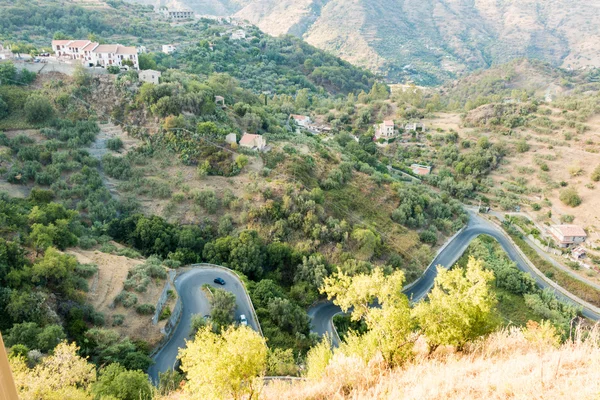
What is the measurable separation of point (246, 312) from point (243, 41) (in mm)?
71336

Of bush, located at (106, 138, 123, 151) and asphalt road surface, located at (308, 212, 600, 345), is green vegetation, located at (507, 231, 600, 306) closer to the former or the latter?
asphalt road surface, located at (308, 212, 600, 345)

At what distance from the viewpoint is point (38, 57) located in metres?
39.0

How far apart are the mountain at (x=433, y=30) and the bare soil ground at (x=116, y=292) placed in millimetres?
120740

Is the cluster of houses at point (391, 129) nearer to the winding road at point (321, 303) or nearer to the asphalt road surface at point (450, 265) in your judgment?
the asphalt road surface at point (450, 265)

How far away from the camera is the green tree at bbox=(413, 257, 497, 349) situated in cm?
1018

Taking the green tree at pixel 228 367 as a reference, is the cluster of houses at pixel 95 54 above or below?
above

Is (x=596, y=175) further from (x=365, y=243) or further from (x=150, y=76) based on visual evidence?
(x=150, y=76)

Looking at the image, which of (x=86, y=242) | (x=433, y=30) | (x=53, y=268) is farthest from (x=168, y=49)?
(x=433, y=30)

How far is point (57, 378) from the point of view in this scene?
36.5 ft

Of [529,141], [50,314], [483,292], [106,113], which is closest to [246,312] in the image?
[50,314]

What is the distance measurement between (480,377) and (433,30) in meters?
191

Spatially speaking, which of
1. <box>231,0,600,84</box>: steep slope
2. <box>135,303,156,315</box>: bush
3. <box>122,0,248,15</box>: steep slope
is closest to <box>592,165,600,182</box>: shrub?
<box>135,303,156,315</box>: bush

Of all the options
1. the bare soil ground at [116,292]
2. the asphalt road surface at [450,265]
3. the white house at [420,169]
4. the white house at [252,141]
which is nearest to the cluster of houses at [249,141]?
the white house at [252,141]

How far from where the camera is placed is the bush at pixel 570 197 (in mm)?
42875
